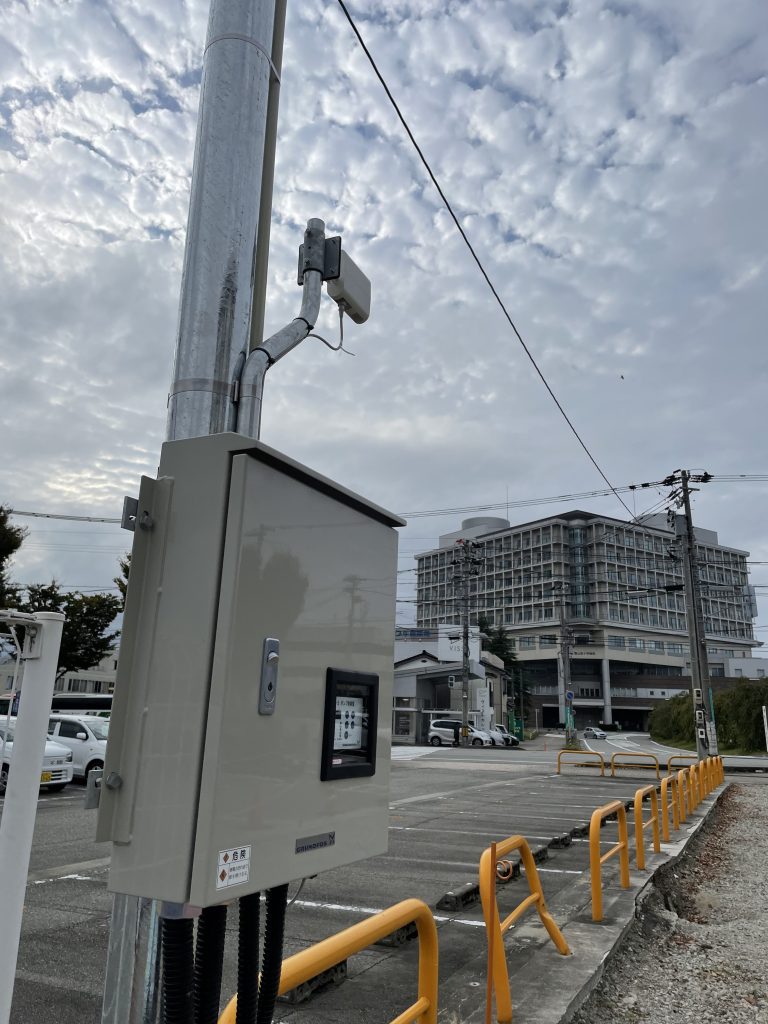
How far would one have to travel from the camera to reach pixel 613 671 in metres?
96.3

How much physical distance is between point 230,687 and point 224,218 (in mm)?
1611

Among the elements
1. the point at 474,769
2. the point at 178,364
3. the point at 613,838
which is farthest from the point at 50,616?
the point at 474,769

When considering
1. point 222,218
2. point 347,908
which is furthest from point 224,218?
point 347,908

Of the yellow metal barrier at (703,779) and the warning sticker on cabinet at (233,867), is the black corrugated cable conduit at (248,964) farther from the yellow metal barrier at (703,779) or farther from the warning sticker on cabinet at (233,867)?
the yellow metal barrier at (703,779)

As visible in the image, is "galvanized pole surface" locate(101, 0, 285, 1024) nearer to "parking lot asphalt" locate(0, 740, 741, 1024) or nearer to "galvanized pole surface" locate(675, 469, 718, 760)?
"parking lot asphalt" locate(0, 740, 741, 1024)

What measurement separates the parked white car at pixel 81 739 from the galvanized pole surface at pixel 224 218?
629 inches

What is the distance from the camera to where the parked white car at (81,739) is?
16.7 m

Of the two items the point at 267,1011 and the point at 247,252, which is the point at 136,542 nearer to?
the point at 247,252

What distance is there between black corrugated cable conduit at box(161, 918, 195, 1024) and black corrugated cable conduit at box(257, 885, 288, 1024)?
0.91ft

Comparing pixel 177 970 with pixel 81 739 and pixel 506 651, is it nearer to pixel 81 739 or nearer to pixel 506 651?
pixel 81 739

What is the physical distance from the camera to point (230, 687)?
1956mm

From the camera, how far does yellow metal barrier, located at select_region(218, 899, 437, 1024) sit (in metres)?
2.42

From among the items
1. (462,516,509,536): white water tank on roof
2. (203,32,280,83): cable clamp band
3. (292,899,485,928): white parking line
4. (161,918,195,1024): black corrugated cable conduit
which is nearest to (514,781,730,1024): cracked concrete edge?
(292,899,485,928): white parking line

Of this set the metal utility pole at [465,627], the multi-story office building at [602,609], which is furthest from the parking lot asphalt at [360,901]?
the multi-story office building at [602,609]
